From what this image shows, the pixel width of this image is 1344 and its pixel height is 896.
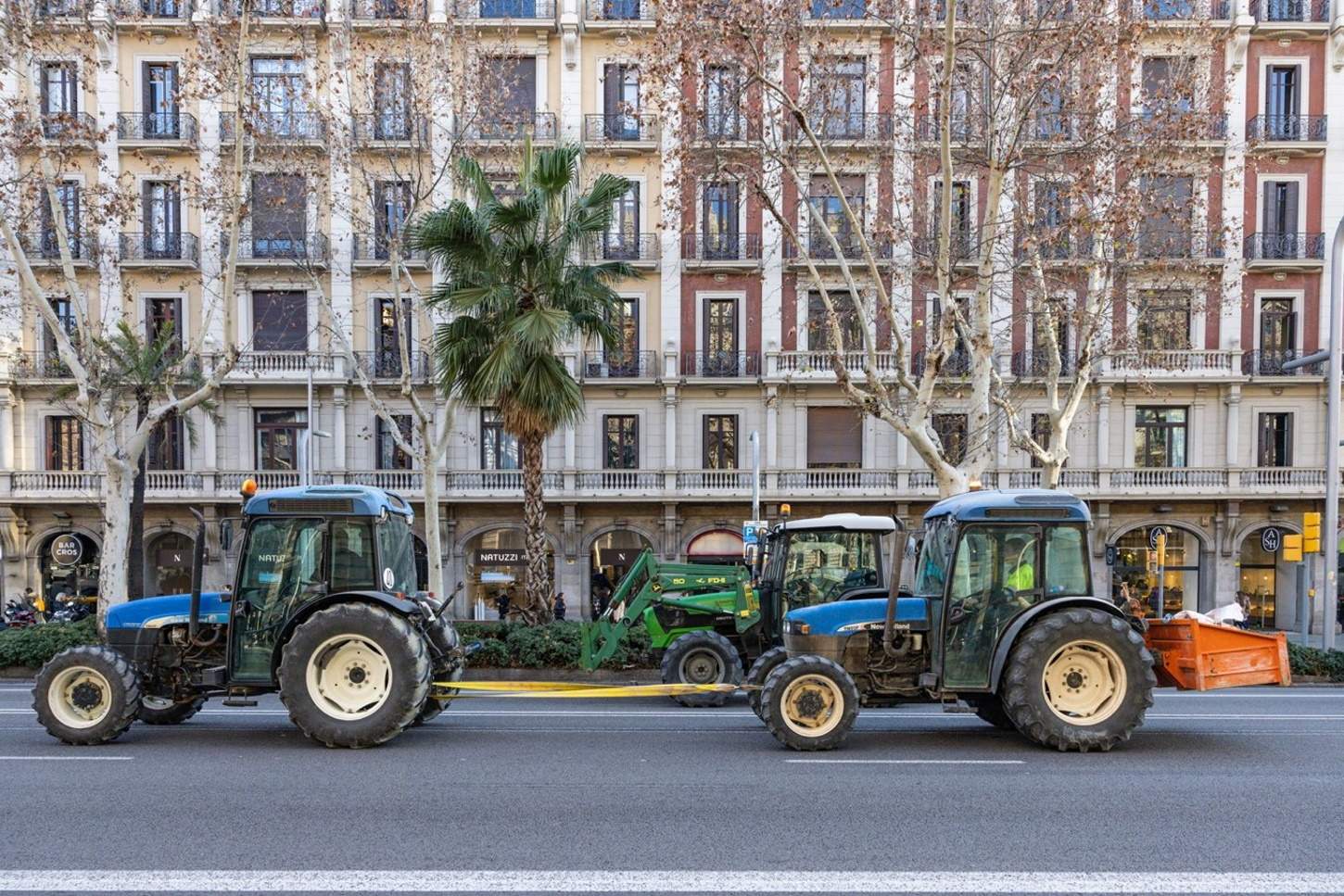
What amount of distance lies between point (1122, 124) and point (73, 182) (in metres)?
24.4

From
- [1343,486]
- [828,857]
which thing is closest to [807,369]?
[1343,486]

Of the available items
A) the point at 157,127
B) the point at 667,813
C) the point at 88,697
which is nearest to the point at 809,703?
the point at 667,813

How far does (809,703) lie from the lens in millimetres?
8203

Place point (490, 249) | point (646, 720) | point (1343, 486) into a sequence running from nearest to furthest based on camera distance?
1. point (646, 720)
2. point (490, 249)
3. point (1343, 486)

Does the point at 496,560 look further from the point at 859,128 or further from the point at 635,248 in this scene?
the point at 859,128

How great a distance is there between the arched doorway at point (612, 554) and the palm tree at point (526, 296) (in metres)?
11.7

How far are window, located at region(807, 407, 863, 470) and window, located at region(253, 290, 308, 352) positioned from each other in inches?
590

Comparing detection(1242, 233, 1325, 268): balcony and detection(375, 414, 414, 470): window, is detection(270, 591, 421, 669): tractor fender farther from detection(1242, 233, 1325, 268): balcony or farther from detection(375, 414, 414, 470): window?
detection(1242, 233, 1325, 268): balcony

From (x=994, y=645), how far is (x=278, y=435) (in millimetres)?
24016

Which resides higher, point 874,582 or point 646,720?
point 874,582

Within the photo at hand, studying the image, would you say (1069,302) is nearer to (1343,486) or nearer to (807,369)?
(807,369)

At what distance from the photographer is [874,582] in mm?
11758

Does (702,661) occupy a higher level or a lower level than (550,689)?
lower

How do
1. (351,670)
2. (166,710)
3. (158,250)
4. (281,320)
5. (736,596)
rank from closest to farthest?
(351,670) < (166,710) < (736,596) < (158,250) < (281,320)
